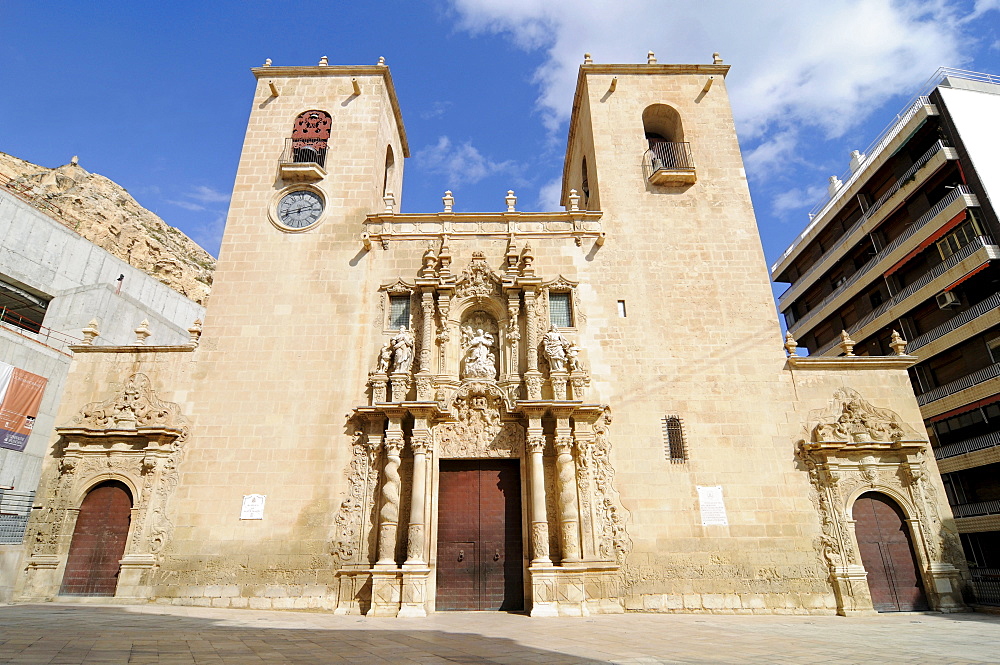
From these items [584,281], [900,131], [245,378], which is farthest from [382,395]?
[900,131]

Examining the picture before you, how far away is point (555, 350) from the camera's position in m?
15.4

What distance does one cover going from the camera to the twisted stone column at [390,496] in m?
13.5

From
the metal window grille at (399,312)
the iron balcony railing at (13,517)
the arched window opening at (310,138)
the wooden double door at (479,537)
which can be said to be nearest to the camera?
the wooden double door at (479,537)

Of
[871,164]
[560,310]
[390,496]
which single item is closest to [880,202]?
[871,164]

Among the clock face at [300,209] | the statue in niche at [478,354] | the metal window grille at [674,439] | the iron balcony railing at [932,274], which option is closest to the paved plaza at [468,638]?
the metal window grille at [674,439]

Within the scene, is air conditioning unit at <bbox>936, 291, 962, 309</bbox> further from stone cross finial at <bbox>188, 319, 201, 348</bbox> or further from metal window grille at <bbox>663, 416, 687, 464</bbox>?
stone cross finial at <bbox>188, 319, 201, 348</bbox>

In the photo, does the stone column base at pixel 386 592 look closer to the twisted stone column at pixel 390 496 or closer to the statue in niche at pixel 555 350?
the twisted stone column at pixel 390 496

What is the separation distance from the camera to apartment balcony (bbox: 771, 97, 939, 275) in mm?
27062

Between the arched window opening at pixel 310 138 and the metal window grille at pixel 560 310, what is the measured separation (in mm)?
9190

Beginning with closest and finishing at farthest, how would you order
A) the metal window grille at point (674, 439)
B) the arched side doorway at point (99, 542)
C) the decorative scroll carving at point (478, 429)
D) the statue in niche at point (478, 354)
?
the arched side doorway at point (99, 542) → the metal window grille at point (674, 439) → the decorative scroll carving at point (478, 429) → the statue in niche at point (478, 354)

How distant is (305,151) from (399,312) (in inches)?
278

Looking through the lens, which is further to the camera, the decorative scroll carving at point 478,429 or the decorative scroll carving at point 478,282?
the decorative scroll carving at point 478,282

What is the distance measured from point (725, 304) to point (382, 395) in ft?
34.4

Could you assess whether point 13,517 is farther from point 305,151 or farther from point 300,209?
point 305,151
